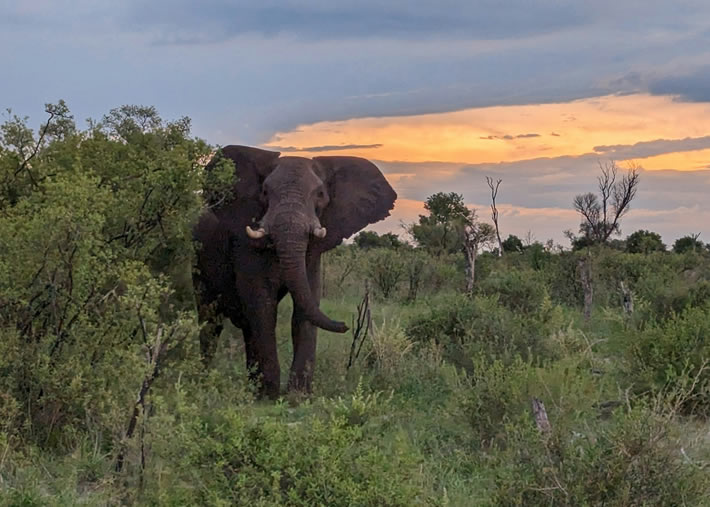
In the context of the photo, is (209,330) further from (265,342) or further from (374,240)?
(374,240)

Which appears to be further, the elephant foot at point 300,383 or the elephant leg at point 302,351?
the elephant leg at point 302,351

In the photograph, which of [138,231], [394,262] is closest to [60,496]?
[138,231]

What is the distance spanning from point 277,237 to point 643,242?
103 ft

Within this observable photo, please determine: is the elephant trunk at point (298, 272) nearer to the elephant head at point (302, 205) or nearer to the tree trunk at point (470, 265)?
the elephant head at point (302, 205)

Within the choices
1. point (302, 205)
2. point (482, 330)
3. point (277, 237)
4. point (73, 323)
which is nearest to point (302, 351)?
point (277, 237)

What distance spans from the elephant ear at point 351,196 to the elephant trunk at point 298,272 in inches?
24.1

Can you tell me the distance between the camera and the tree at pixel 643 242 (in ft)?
126

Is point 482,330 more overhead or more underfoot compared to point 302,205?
more underfoot

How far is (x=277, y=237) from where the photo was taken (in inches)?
380

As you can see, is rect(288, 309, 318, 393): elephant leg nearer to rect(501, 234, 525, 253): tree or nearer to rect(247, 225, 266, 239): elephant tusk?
rect(247, 225, 266, 239): elephant tusk

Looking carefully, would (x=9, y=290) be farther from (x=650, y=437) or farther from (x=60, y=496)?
(x=650, y=437)

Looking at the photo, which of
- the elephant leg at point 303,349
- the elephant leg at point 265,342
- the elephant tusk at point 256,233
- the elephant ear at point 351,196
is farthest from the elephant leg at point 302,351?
the elephant tusk at point 256,233

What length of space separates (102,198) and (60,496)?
101 inches

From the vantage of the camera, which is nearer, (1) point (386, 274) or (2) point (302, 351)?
(2) point (302, 351)
